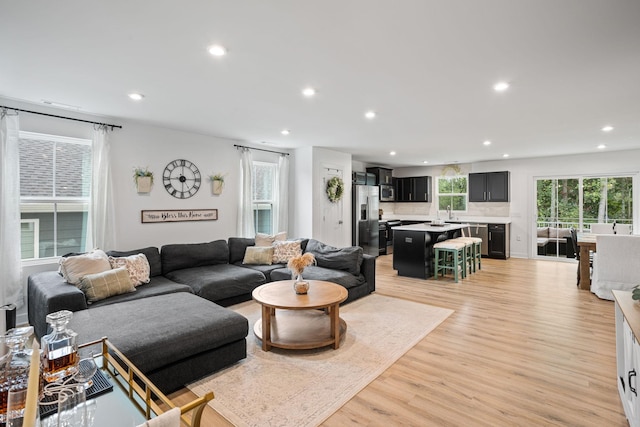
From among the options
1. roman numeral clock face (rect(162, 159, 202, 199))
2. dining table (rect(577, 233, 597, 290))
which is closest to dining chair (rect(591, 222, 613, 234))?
dining table (rect(577, 233, 597, 290))

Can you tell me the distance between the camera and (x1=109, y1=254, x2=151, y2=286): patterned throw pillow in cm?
374

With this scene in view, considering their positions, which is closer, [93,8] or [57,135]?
[93,8]

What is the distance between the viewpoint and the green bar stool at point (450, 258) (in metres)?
5.63

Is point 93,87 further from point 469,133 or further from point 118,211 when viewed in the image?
point 469,133

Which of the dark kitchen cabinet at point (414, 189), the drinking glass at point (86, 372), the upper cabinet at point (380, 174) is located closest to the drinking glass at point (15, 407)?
the drinking glass at point (86, 372)

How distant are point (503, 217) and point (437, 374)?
6.99 meters

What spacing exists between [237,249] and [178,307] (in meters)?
2.28

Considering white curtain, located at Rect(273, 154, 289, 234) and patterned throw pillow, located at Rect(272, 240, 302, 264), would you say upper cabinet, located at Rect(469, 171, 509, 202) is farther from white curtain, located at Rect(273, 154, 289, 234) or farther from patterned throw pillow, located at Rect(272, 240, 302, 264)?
patterned throw pillow, located at Rect(272, 240, 302, 264)

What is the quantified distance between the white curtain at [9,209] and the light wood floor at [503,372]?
105 inches

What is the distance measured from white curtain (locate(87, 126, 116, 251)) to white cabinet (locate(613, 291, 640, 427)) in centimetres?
510

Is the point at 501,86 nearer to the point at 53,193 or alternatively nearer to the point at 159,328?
the point at 159,328

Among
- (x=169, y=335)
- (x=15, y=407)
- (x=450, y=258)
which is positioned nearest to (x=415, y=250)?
(x=450, y=258)

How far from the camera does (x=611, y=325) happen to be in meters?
3.69

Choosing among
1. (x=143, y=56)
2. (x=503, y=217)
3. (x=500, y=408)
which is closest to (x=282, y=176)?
(x=143, y=56)
